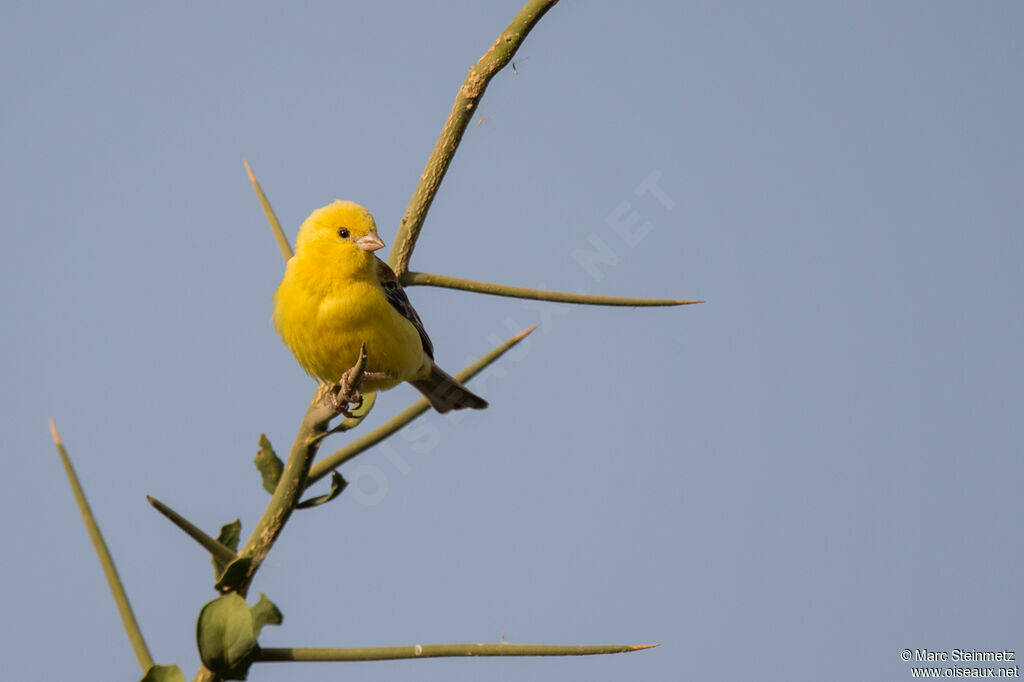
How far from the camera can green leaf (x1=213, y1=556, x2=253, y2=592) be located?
7.04ft

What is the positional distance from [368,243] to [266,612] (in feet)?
10.7

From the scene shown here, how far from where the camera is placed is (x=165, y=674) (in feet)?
6.37

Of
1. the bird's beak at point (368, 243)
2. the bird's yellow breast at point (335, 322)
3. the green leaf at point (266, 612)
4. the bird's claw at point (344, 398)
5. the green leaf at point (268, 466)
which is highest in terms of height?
the bird's beak at point (368, 243)

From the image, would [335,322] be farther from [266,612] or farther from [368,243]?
[266,612]

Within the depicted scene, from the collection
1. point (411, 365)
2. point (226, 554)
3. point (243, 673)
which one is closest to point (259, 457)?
point (226, 554)

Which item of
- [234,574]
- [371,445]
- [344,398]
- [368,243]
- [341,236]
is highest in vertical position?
[341,236]

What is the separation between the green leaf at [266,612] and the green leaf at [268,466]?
26cm

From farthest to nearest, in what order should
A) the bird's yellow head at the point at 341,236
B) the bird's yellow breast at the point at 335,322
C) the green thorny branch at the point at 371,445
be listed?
the bird's yellow head at the point at 341,236
the bird's yellow breast at the point at 335,322
the green thorny branch at the point at 371,445

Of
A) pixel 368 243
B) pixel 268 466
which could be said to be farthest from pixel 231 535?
pixel 368 243

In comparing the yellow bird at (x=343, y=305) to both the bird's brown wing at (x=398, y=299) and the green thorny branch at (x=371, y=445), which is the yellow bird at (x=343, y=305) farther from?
the green thorny branch at (x=371, y=445)

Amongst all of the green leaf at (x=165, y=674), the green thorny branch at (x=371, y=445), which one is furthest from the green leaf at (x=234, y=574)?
the green leaf at (x=165, y=674)

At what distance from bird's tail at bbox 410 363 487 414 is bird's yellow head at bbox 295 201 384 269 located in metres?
1.09

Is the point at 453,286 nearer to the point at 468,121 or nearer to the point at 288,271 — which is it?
the point at 468,121

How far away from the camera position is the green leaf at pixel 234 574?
2145 millimetres
